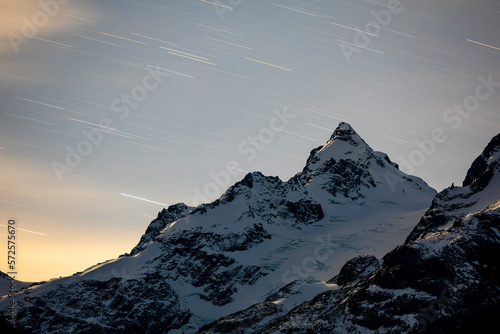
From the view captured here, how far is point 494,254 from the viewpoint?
504 ft

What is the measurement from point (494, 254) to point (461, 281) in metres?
11.0

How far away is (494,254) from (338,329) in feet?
151

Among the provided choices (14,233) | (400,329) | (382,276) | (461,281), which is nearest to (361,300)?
(382,276)

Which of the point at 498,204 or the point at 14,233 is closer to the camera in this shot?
the point at 14,233

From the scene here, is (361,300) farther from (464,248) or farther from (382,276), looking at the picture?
(464,248)

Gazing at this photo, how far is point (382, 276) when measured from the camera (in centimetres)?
17350

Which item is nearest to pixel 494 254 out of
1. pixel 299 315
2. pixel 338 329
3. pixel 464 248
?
pixel 464 248

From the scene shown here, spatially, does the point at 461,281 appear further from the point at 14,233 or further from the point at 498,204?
the point at 14,233

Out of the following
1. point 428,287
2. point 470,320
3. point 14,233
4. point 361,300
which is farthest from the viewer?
point 361,300

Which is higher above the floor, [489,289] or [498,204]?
[498,204]

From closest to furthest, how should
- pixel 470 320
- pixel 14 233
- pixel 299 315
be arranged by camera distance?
1. pixel 14 233
2. pixel 470 320
3. pixel 299 315

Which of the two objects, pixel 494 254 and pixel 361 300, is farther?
pixel 361 300

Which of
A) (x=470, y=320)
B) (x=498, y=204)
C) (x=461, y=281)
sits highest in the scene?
(x=498, y=204)

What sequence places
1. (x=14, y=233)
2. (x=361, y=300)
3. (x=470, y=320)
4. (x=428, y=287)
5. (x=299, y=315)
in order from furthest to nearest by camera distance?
(x=299, y=315)
(x=361, y=300)
(x=428, y=287)
(x=470, y=320)
(x=14, y=233)
